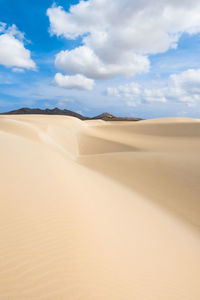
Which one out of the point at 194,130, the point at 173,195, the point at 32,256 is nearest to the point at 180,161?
the point at 173,195

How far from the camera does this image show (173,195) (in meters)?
6.34

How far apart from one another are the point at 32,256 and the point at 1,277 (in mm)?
360

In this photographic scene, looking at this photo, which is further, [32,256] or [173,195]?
[173,195]

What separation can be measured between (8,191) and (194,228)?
13.9 feet

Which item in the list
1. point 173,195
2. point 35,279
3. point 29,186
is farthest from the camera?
point 173,195

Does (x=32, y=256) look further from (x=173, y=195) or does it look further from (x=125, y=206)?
(x=173, y=195)

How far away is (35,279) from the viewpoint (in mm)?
1861

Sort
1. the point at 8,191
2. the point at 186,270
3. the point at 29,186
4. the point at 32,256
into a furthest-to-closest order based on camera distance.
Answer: the point at 29,186 < the point at 8,191 < the point at 186,270 < the point at 32,256

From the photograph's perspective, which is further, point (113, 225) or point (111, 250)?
point (113, 225)

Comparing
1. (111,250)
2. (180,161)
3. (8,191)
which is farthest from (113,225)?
(180,161)

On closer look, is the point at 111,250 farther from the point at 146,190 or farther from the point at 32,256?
the point at 146,190

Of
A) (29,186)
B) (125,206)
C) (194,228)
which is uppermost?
(29,186)

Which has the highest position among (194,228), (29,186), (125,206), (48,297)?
(29,186)

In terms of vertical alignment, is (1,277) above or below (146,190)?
above
